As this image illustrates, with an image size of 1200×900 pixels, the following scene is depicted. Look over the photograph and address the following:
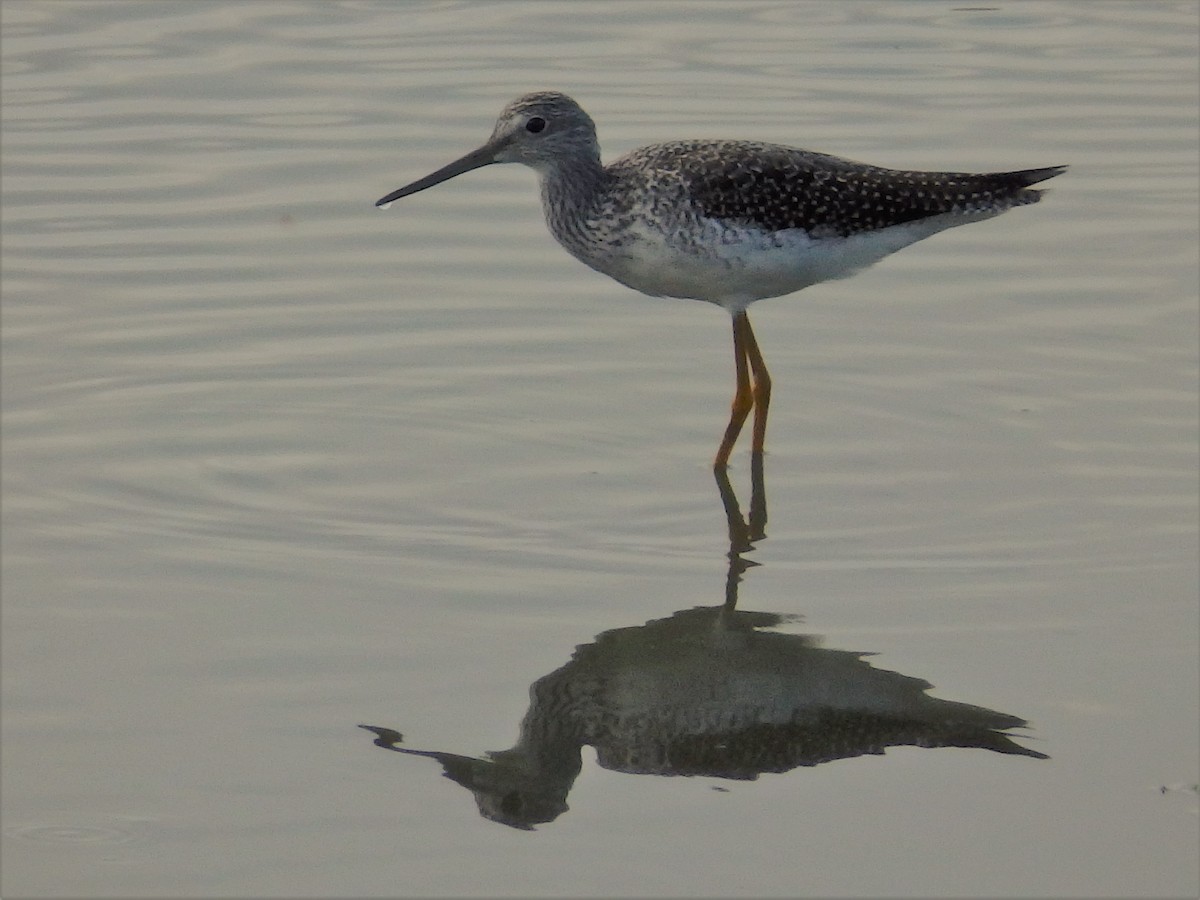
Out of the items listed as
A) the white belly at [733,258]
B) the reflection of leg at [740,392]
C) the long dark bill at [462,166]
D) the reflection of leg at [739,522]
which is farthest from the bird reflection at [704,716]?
the long dark bill at [462,166]

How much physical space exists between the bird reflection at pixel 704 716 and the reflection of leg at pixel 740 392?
2000mm

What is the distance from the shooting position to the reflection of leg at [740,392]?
975 centimetres

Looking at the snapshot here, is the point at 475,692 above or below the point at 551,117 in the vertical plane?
below

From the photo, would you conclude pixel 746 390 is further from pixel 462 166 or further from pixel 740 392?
pixel 462 166

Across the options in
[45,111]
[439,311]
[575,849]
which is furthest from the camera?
[45,111]

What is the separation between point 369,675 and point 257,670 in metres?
0.40

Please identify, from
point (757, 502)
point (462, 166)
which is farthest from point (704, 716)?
point (462, 166)

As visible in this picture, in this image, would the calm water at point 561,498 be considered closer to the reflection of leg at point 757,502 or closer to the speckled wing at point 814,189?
the reflection of leg at point 757,502

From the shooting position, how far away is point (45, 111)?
1411 centimetres

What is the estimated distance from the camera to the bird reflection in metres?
6.66

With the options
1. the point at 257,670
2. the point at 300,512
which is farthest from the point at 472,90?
the point at 257,670

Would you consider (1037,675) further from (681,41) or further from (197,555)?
(681,41)

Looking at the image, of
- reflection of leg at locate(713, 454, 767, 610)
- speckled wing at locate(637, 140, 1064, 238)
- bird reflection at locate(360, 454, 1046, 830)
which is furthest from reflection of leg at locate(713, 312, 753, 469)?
bird reflection at locate(360, 454, 1046, 830)

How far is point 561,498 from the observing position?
8945 millimetres
